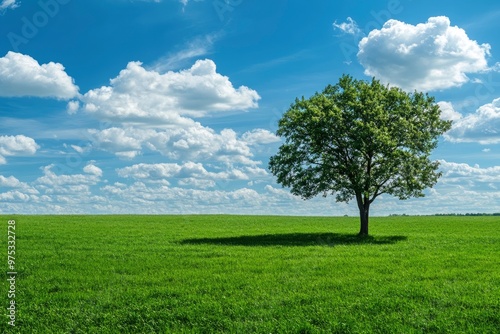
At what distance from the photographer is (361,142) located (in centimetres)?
4488

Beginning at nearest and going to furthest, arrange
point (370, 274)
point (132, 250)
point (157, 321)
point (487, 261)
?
point (157, 321), point (370, 274), point (487, 261), point (132, 250)

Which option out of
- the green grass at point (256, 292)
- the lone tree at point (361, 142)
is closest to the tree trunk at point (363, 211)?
the lone tree at point (361, 142)

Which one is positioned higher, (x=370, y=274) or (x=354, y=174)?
(x=354, y=174)

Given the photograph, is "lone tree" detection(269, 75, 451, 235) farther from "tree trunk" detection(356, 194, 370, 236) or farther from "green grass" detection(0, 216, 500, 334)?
"green grass" detection(0, 216, 500, 334)

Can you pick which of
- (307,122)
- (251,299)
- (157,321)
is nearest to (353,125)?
(307,122)

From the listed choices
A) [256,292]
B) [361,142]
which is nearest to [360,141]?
[361,142]

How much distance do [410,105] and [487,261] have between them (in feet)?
79.8

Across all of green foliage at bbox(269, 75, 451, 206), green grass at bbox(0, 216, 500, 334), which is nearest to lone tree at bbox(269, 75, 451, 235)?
green foliage at bbox(269, 75, 451, 206)

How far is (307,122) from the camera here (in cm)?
4738

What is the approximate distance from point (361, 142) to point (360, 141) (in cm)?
22

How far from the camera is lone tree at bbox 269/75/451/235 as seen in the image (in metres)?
45.6

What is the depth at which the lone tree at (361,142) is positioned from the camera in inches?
1796

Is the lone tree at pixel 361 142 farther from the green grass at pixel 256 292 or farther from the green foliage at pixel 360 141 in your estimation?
the green grass at pixel 256 292

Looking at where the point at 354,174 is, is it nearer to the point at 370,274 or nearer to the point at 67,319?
the point at 370,274
